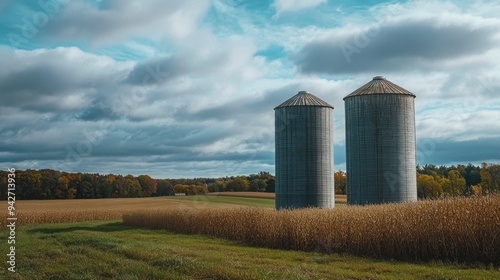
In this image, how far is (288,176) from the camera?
94.8ft

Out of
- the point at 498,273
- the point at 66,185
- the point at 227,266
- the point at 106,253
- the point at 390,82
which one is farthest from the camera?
the point at 66,185

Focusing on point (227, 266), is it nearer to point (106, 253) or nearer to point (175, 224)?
point (106, 253)

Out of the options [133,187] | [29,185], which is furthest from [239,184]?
[29,185]

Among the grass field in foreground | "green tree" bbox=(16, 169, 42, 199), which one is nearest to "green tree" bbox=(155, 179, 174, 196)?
"green tree" bbox=(16, 169, 42, 199)

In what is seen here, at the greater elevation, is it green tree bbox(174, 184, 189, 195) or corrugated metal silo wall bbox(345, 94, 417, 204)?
corrugated metal silo wall bbox(345, 94, 417, 204)

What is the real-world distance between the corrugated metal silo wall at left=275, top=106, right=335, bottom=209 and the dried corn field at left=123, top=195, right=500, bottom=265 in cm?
696

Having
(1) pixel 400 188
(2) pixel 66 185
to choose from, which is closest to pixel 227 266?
(1) pixel 400 188

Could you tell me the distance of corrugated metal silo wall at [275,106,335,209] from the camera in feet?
94.0

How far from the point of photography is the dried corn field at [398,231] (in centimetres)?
1277

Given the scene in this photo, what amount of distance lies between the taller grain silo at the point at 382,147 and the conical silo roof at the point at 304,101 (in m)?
2.92

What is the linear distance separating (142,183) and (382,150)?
75.3 m

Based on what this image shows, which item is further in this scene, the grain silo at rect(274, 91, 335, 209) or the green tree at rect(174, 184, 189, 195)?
the green tree at rect(174, 184, 189, 195)

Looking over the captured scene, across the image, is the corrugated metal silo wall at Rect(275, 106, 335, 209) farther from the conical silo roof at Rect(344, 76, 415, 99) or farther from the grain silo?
the conical silo roof at Rect(344, 76, 415, 99)

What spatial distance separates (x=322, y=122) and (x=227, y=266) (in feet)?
59.5
